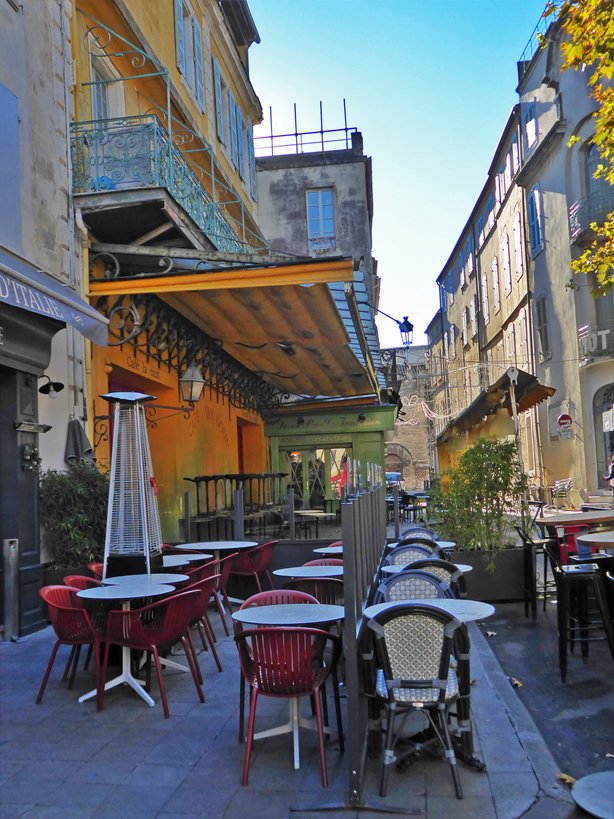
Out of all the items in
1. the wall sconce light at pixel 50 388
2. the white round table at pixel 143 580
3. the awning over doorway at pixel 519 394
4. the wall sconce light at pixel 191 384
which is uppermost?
the wall sconce light at pixel 191 384

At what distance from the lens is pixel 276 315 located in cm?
1156

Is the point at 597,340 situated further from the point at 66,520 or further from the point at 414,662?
the point at 414,662

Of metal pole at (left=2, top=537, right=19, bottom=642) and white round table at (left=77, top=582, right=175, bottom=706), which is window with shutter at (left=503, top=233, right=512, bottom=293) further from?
white round table at (left=77, top=582, right=175, bottom=706)

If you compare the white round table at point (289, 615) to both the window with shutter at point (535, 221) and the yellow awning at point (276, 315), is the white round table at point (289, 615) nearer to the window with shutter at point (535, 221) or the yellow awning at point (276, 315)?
the yellow awning at point (276, 315)

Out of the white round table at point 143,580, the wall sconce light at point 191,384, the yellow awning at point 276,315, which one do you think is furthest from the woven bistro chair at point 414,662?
the wall sconce light at point 191,384

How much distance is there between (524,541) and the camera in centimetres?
877

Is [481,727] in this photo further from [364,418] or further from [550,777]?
[364,418]

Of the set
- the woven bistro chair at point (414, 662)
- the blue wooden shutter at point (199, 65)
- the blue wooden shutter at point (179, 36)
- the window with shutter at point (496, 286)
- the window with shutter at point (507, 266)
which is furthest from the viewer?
the window with shutter at point (496, 286)

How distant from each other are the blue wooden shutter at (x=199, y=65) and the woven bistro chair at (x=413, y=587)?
12070 millimetres

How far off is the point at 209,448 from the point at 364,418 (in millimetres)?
7382

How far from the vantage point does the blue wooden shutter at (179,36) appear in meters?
13.3

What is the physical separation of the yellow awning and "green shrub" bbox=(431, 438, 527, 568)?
8.85ft

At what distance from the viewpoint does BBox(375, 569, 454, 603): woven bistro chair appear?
5168 mm

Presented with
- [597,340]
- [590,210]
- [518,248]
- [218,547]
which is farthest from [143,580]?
[518,248]
